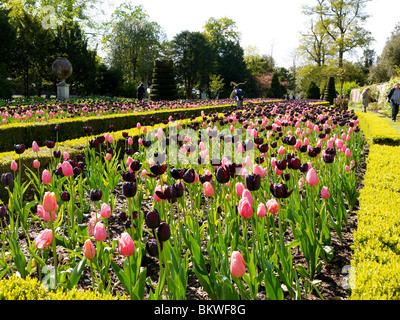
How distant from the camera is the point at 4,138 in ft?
25.0

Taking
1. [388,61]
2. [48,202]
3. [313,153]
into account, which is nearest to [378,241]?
[313,153]

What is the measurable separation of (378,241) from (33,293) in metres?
2.40

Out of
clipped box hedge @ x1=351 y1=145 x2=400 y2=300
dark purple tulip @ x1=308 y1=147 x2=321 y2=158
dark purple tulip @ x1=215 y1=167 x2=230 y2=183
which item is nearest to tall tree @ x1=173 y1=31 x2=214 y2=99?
clipped box hedge @ x1=351 y1=145 x2=400 y2=300

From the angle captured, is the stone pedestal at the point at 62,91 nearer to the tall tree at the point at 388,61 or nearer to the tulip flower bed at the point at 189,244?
the tulip flower bed at the point at 189,244

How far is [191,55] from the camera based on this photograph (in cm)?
4131

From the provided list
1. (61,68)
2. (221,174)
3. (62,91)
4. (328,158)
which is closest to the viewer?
(221,174)

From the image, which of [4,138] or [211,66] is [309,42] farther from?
[4,138]

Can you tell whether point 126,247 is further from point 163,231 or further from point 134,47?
point 134,47

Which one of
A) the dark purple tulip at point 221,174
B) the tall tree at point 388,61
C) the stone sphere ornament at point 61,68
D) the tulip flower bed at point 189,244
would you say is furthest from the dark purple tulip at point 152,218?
the tall tree at point 388,61

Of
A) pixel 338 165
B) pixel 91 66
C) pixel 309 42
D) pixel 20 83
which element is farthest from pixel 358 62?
pixel 338 165

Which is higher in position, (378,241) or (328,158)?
(328,158)

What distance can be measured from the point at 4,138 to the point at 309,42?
5162 cm

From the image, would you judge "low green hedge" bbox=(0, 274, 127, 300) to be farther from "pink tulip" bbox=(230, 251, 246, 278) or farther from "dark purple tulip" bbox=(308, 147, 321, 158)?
"dark purple tulip" bbox=(308, 147, 321, 158)

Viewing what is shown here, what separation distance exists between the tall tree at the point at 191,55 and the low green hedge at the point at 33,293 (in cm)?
4097
